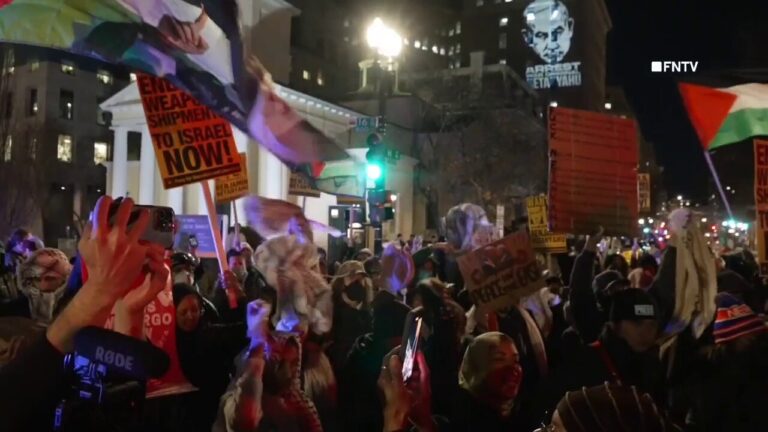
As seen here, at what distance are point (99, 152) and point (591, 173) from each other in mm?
52509

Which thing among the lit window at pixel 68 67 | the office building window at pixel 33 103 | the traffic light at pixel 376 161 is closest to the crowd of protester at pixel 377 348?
the traffic light at pixel 376 161

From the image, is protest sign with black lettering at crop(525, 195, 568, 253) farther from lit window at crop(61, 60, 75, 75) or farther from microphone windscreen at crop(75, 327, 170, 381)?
lit window at crop(61, 60, 75, 75)

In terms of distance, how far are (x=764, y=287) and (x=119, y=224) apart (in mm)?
8654

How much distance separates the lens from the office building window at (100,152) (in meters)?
52.7

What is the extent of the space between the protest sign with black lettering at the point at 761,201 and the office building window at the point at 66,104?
5082cm

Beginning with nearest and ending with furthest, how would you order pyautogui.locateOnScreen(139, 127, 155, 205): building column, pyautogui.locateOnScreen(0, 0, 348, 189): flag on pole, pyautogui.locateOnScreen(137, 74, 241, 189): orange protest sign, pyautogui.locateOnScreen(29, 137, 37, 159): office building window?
pyautogui.locateOnScreen(0, 0, 348, 189): flag on pole < pyautogui.locateOnScreen(137, 74, 241, 189): orange protest sign < pyautogui.locateOnScreen(139, 127, 155, 205): building column < pyautogui.locateOnScreen(29, 137, 37, 159): office building window

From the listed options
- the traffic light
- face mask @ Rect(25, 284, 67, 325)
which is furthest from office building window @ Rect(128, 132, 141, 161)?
face mask @ Rect(25, 284, 67, 325)

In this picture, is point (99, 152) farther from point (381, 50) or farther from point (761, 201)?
point (761, 201)

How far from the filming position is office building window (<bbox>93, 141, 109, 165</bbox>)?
52656 millimetres

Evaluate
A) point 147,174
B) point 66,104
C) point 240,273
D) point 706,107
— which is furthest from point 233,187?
point 66,104

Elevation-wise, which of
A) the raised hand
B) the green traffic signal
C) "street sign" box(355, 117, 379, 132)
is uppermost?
"street sign" box(355, 117, 379, 132)

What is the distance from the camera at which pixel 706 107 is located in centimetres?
732

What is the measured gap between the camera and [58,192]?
5006 cm

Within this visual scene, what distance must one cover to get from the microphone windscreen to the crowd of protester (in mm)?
54
